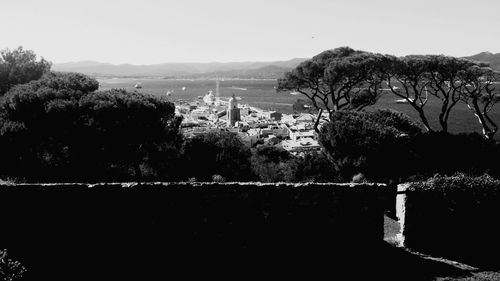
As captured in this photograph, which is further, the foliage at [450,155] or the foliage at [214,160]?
the foliage at [214,160]

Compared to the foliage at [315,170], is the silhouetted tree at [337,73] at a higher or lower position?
higher

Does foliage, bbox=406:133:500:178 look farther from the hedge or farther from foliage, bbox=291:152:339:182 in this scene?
the hedge

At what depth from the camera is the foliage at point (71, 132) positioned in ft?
71.9

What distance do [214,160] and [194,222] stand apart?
15.6 m

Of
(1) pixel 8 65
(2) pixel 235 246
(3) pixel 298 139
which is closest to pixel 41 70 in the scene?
(1) pixel 8 65

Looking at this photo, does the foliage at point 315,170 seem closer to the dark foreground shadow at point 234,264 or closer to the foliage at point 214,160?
the foliage at point 214,160


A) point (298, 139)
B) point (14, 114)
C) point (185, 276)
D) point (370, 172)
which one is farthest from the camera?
point (298, 139)

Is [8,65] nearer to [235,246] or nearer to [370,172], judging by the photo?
[370,172]

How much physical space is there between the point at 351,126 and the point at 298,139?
117ft

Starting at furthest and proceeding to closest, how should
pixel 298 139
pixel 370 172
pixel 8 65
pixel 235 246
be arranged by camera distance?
pixel 298 139
pixel 8 65
pixel 370 172
pixel 235 246

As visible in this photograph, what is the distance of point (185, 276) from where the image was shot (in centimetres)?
995

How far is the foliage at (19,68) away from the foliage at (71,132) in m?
8.64

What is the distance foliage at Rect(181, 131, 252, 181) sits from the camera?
26.4m

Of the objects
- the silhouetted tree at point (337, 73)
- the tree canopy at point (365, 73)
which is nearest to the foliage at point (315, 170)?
the silhouetted tree at point (337, 73)
